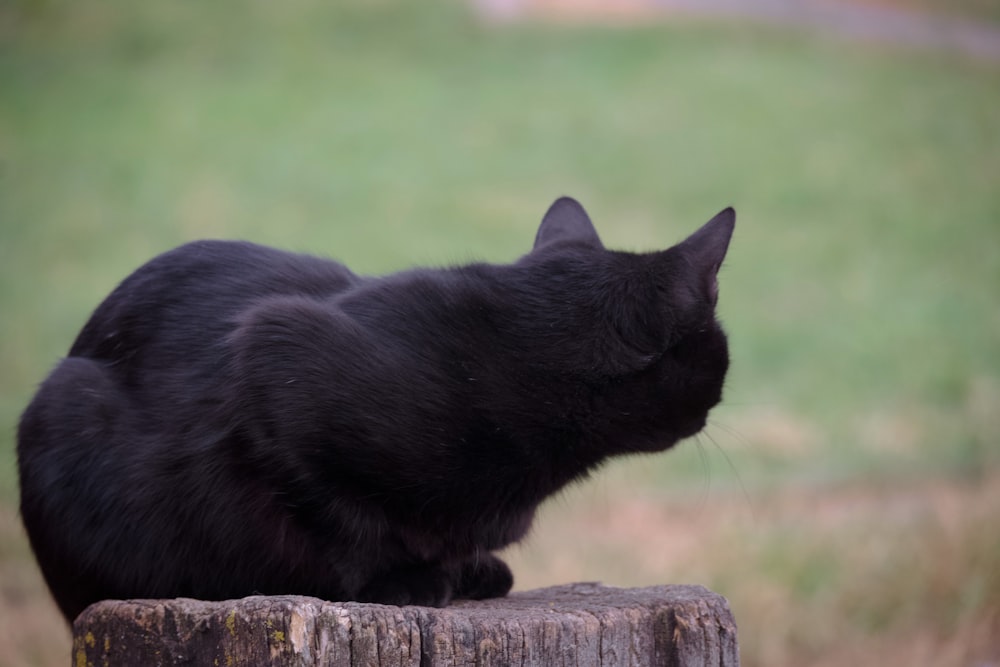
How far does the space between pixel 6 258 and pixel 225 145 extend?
7.37 feet

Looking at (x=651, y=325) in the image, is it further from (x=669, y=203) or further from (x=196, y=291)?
(x=669, y=203)

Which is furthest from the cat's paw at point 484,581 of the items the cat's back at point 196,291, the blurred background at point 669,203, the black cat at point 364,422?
the cat's back at point 196,291

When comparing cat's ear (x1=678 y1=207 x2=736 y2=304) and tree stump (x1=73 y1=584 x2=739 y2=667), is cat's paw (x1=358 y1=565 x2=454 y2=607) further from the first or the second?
cat's ear (x1=678 y1=207 x2=736 y2=304)

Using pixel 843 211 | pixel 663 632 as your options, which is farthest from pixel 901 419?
pixel 663 632

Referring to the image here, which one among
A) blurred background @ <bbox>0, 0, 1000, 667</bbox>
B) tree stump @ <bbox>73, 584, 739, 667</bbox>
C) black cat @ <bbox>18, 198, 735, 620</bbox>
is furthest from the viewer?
blurred background @ <bbox>0, 0, 1000, 667</bbox>

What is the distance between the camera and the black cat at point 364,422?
5.01 ft

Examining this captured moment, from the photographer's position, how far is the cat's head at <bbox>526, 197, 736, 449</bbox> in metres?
1.61

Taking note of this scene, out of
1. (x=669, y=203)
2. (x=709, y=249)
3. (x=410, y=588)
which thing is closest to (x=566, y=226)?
(x=709, y=249)

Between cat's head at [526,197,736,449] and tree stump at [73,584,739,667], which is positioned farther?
cat's head at [526,197,736,449]

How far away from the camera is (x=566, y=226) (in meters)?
1.89

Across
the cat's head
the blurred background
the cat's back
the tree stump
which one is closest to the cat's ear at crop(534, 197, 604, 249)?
the cat's head

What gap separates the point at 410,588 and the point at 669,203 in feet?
23.2

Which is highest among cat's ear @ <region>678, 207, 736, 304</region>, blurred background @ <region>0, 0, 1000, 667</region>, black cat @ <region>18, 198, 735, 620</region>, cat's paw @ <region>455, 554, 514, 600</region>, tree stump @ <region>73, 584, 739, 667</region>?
blurred background @ <region>0, 0, 1000, 667</region>

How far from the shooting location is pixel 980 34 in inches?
481
